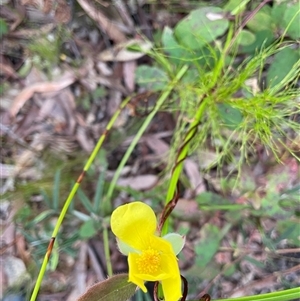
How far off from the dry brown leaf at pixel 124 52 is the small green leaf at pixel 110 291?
79 cm

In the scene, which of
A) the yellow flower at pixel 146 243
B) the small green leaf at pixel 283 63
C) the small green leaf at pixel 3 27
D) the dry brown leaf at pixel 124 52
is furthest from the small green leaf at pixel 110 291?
the small green leaf at pixel 3 27

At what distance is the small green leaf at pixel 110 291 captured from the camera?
723 millimetres

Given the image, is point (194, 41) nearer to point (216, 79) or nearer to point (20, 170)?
point (216, 79)

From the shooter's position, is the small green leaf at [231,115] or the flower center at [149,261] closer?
the flower center at [149,261]

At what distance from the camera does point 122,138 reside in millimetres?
1373

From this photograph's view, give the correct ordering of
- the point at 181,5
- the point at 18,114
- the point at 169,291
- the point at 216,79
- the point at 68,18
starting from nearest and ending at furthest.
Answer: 1. the point at 169,291
2. the point at 216,79
3. the point at 68,18
4. the point at 181,5
5. the point at 18,114

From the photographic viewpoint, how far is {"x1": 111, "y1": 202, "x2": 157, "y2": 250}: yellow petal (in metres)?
0.71

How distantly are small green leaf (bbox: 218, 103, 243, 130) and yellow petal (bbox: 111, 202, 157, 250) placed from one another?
1.21ft

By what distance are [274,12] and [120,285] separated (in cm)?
71

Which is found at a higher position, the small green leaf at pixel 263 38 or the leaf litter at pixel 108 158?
the small green leaf at pixel 263 38

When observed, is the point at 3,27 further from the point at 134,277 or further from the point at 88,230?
the point at 134,277

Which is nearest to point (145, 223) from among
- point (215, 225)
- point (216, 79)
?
point (216, 79)

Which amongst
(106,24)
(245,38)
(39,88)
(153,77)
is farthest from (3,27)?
(245,38)

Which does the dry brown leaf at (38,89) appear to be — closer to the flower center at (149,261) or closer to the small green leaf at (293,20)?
the small green leaf at (293,20)
